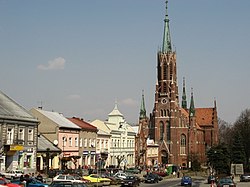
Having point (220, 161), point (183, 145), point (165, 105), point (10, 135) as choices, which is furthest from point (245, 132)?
point (10, 135)

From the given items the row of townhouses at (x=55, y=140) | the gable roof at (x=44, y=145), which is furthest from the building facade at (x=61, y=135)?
the gable roof at (x=44, y=145)

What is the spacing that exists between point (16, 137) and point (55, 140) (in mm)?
11254

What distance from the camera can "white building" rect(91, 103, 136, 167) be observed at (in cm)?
7769

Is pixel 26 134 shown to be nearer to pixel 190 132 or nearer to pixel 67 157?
pixel 67 157

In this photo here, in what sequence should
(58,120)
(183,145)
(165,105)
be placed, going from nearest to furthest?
1. (58,120)
2. (183,145)
3. (165,105)

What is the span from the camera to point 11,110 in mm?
49750

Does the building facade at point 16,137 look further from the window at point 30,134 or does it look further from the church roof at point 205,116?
the church roof at point 205,116

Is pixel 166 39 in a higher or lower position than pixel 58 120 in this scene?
higher

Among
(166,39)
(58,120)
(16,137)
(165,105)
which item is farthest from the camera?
(166,39)

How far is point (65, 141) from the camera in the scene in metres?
61.6

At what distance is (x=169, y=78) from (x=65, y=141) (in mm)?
66124

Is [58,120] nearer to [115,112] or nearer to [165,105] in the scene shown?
[115,112]

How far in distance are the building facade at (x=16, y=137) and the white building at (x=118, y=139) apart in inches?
1027

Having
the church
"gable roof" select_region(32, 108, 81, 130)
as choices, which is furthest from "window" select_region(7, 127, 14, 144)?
the church
